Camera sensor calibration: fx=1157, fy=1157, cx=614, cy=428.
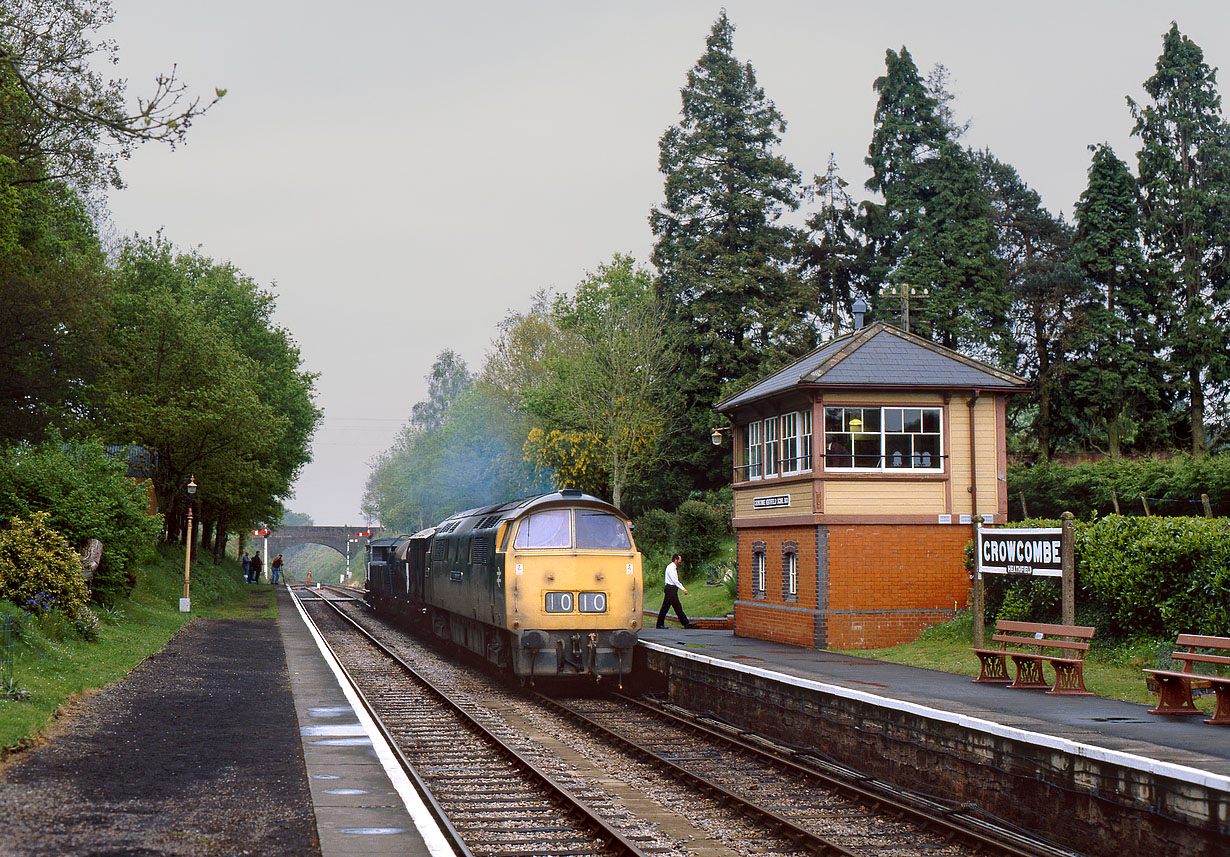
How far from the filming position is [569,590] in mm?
17328

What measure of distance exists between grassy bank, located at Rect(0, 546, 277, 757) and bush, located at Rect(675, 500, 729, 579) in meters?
12.7

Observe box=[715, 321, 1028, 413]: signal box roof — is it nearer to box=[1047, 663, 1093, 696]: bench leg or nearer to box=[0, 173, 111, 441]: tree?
box=[1047, 663, 1093, 696]: bench leg

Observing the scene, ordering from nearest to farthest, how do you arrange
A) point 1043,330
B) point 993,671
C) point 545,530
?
1. point 993,671
2. point 545,530
3. point 1043,330

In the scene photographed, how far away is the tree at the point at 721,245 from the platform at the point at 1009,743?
28991mm

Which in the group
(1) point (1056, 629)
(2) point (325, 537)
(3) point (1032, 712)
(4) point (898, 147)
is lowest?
(3) point (1032, 712)

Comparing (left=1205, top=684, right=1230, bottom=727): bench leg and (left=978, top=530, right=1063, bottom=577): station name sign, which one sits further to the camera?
(left=978, top=530, right=1063, bottom=577): station name sign

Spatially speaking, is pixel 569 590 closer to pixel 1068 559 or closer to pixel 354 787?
pixel 1068 559

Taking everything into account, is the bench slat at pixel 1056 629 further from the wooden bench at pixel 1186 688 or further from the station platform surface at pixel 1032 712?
the wooden bench at pixel 1186 688

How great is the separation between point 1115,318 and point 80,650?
3360 centimetres

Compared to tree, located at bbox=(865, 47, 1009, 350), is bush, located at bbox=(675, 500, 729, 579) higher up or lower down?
lower down

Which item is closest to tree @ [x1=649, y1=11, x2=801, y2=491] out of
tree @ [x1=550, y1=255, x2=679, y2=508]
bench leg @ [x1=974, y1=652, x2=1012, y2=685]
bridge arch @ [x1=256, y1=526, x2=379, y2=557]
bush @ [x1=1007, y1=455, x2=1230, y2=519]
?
tree @ [x1=550, y1=255, x2=679, y2=508]

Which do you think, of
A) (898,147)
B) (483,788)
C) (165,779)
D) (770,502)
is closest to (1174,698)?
(483,788)

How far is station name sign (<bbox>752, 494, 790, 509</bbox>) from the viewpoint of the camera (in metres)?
22.8

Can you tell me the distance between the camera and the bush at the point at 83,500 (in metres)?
23.5
